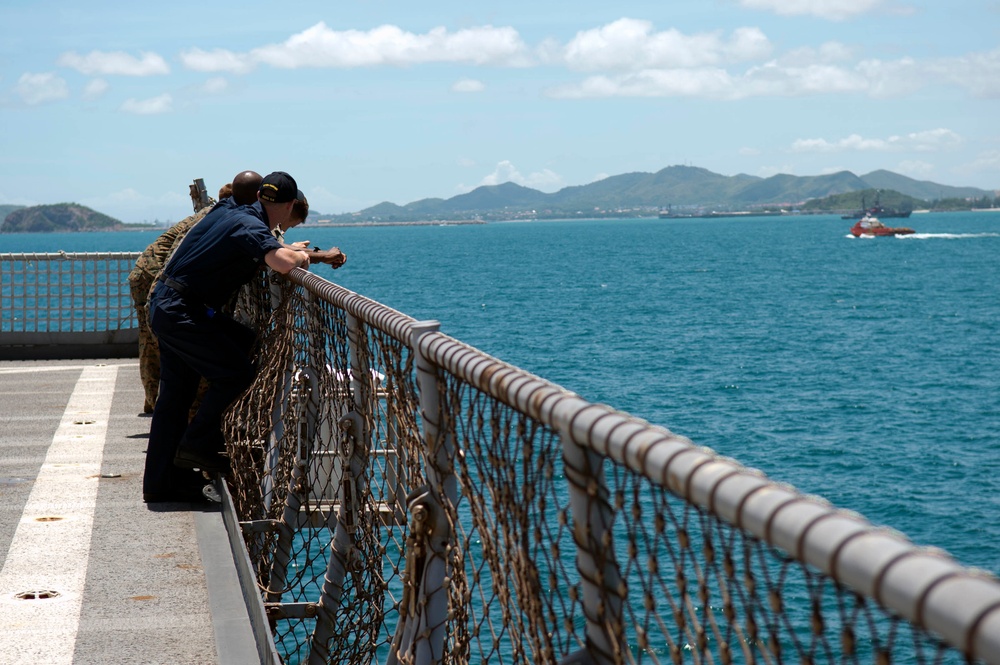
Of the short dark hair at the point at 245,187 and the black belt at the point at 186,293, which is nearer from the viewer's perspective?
the black belt at the point at 186,293

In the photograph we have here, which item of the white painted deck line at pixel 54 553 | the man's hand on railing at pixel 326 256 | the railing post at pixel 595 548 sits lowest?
the white painted deck line at pixel 54 553

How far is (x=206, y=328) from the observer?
6008mm

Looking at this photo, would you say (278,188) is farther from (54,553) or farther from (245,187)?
(54,553)

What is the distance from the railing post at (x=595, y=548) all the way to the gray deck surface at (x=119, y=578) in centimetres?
221

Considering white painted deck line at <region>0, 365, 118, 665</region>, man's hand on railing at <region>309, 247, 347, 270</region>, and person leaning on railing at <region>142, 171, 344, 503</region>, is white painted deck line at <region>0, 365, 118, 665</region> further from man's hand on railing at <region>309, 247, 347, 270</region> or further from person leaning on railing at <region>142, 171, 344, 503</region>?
man's hand on railing at <region>309, 247, 347, 270</region>

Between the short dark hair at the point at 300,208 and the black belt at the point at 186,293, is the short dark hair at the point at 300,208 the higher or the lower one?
the higher one

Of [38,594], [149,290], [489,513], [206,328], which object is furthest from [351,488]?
[149,290]

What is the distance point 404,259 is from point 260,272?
14647 cm

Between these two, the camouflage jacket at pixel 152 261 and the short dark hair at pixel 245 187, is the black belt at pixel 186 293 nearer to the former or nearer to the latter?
the short dark hair at pixel 245 187

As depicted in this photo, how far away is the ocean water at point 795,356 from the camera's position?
32.1 meters

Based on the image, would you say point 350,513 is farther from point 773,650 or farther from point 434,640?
point 773,650

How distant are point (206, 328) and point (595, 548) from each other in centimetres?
409

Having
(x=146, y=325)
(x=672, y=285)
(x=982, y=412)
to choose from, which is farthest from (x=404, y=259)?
(x=146, y=325)

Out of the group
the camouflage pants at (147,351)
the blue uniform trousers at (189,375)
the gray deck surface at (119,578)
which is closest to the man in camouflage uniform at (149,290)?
the camouflage pants at (147,351)
